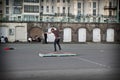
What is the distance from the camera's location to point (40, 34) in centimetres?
2569

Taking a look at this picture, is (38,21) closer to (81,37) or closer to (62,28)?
(62,28)

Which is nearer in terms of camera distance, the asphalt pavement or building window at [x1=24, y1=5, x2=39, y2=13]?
the asphalt pavement

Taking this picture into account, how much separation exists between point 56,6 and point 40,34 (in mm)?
2309

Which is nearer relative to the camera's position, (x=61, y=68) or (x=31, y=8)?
(x=61, y=68)

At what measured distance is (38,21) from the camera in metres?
24.4

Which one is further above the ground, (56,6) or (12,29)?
(56,6)

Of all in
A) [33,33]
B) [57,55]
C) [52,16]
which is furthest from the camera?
[33,33]

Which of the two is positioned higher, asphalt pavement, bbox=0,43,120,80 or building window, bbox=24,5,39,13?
building window, bbox=24,5,39,13

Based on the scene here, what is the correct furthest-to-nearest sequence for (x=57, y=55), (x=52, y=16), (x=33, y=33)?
(x=33, y=33)
(x=52, y=16)
(x=57, y=55)

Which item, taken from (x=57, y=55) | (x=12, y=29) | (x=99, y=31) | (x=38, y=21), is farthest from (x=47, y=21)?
(x=57, y=55)

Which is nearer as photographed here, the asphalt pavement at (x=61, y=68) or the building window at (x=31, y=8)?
the asphalt pavement at (x=61, y=68)

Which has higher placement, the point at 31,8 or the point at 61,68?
the point at 31,8

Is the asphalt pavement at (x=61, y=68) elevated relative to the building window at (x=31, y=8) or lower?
lower

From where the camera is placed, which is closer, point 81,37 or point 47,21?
point 47,21
